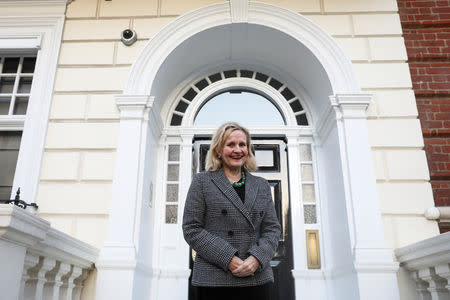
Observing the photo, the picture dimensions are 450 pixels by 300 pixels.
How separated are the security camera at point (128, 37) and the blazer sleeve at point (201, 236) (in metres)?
2.50

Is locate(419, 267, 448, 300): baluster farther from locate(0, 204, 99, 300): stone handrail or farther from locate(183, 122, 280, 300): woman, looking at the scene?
locate(0, 204, 99, 300): stone handrail

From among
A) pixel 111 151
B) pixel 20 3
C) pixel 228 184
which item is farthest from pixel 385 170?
pixel 20 3

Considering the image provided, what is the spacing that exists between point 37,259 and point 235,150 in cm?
135

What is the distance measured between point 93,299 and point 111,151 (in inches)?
54.6

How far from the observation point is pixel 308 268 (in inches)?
153

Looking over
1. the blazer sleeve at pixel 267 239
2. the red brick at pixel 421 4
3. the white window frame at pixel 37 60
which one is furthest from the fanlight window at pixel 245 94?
the blazer sleeve at pixel 267 239

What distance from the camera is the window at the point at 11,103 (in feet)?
12.6

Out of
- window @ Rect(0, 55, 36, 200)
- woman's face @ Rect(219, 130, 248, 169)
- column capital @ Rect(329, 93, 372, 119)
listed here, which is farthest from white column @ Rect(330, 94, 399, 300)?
window @ Rect(0, 55, 36, 200)

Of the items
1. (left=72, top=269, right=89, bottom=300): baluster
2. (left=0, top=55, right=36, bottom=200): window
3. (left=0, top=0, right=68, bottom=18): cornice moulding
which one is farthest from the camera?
(left=0, top=0, right=68, bottom=18): cornice moulding

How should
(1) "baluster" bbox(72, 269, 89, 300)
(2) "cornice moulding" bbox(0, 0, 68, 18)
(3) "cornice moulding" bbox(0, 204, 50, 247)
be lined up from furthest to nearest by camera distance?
(2) "cornice moulding" bbox(0, 0, 68, 18) → (1) "baluster" bbox(72, 269, 89, 300) → (3) "cornice moulding" bbox(0, 204, 50, 247)

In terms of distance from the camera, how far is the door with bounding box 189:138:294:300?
12.9 ft

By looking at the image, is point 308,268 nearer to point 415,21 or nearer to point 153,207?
point 153,207

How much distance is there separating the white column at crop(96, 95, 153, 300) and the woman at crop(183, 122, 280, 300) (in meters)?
1.49

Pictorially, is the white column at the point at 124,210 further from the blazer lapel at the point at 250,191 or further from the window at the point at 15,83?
the blazer lapel at the point at 250,191
